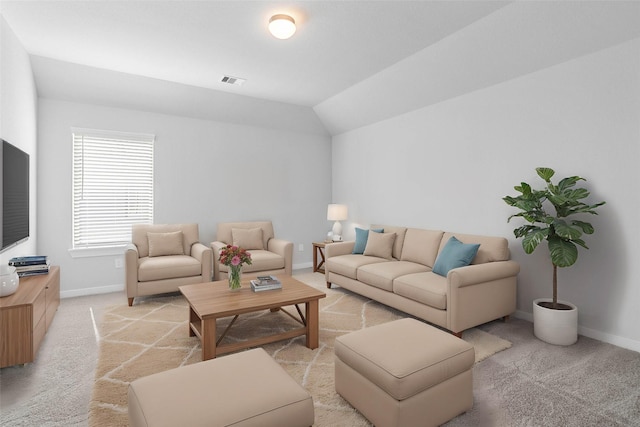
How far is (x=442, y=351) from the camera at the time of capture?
77.0 inches

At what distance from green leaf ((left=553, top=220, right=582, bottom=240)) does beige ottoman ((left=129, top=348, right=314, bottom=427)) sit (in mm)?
2573

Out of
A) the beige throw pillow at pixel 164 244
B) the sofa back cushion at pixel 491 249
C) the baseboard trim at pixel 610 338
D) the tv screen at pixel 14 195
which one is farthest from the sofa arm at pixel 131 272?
the baseboard trim at pixel 610 338

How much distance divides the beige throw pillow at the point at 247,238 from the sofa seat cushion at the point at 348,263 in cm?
122

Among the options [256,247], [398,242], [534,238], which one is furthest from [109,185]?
[534,238]

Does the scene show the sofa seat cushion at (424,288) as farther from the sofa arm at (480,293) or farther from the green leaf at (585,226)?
the green leaf at (585,226)

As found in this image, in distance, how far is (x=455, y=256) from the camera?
3.60 meters

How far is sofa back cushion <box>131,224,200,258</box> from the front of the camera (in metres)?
4.68

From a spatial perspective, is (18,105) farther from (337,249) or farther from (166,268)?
(337,249)

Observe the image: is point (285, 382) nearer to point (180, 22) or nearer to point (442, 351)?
point (442, 351)

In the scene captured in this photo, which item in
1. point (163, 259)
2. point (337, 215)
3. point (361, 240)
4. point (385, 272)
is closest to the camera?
point (385, 272)

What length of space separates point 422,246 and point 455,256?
733mm

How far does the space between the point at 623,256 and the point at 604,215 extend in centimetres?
38

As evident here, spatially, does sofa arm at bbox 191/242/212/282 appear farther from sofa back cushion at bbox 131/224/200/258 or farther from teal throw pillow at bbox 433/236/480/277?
teal throw pillow at bbox 433/236/480/277

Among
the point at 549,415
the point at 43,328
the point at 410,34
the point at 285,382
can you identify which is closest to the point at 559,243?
the point at 549,415
